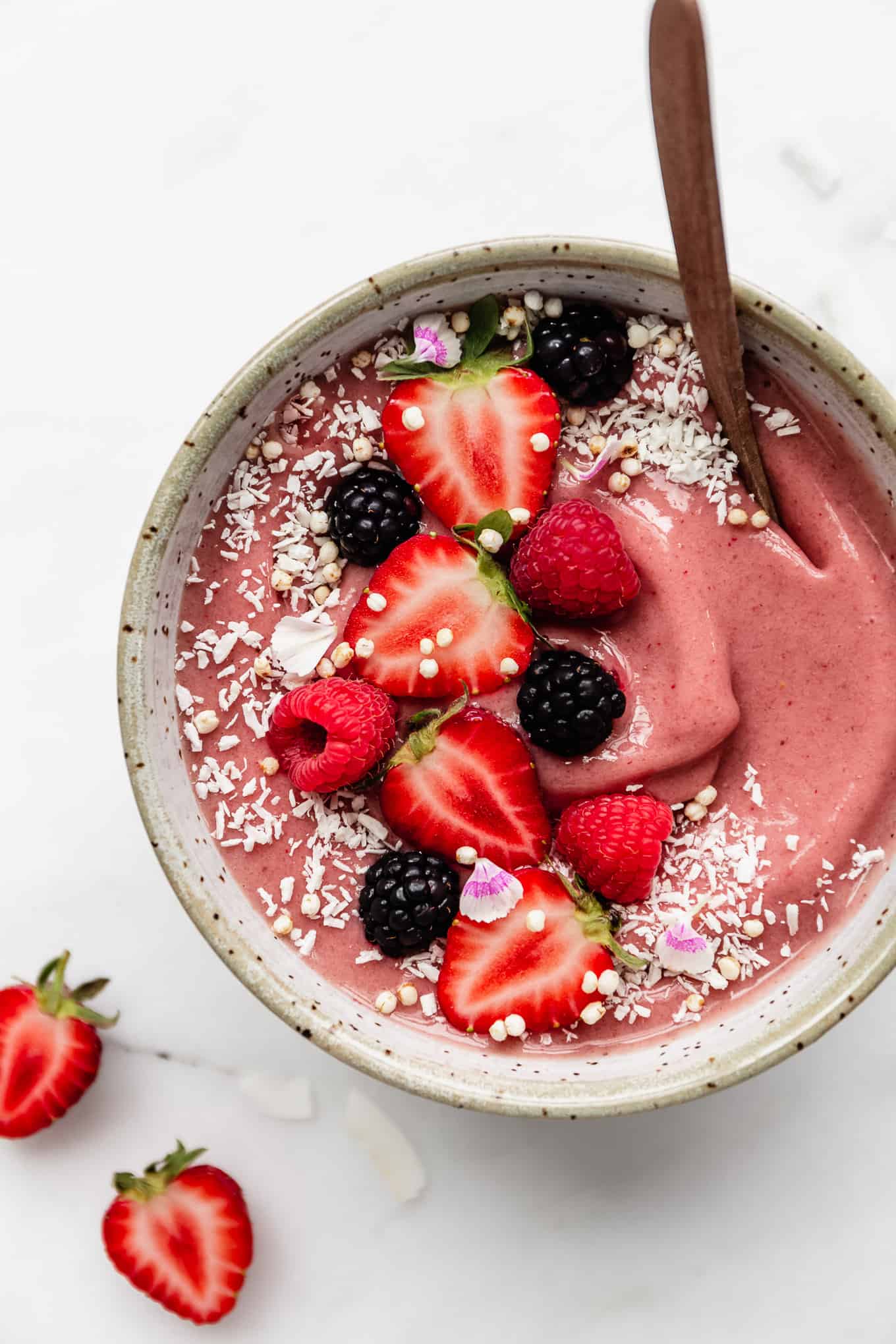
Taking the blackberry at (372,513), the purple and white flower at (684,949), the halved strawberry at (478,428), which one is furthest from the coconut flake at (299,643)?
the purple and white flower at (684,949)

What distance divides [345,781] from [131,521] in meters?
0.70

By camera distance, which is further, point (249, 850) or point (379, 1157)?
point (379, 1157)

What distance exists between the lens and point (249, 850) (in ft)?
5.83

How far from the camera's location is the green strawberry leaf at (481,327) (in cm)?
172

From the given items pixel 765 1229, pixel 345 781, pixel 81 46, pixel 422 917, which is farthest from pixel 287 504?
pixel 765 1229

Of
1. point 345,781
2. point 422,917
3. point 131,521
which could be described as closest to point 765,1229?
point 422,917

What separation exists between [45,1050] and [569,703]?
1.15 m

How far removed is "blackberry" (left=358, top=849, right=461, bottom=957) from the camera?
172cm

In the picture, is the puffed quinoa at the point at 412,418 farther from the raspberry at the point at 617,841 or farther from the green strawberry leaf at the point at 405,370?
the raspberry at the point at 617,841

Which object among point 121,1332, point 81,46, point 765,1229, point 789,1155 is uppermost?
point 81,46

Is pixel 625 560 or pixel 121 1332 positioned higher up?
pixel 625 560

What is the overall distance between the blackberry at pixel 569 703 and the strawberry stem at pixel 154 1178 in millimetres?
980

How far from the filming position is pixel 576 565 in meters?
1.63

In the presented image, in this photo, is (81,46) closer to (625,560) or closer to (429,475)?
(429,475)
